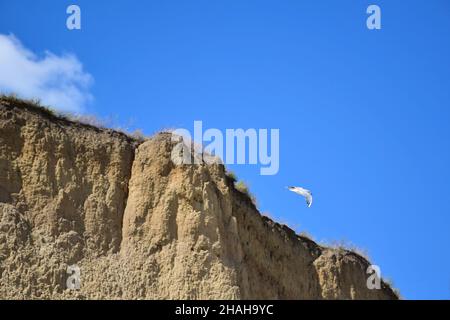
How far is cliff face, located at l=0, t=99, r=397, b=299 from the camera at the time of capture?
18.5 m

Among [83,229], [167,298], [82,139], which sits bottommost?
[167,298]

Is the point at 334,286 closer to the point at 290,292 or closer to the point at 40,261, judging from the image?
the point at 290,292

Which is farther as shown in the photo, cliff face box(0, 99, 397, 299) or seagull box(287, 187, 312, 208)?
seagull box(287, 187, 312, 208)

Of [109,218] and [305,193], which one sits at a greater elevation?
[305,193]

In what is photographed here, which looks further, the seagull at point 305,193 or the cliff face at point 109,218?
the seagull at point 305,193

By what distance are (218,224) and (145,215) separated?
1.44 meters

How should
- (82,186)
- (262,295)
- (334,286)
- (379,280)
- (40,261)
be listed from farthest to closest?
(379,280) < (334,286) < (262,295) < (82,186) < (40,261)

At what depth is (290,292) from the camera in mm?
22031

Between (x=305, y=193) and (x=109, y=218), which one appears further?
(x=305, y=193)

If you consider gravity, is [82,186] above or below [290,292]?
above

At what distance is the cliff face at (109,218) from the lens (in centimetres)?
1847

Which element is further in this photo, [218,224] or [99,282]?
[218,224]

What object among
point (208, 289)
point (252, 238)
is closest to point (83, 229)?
A: point (208, 289)

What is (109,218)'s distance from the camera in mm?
19500
